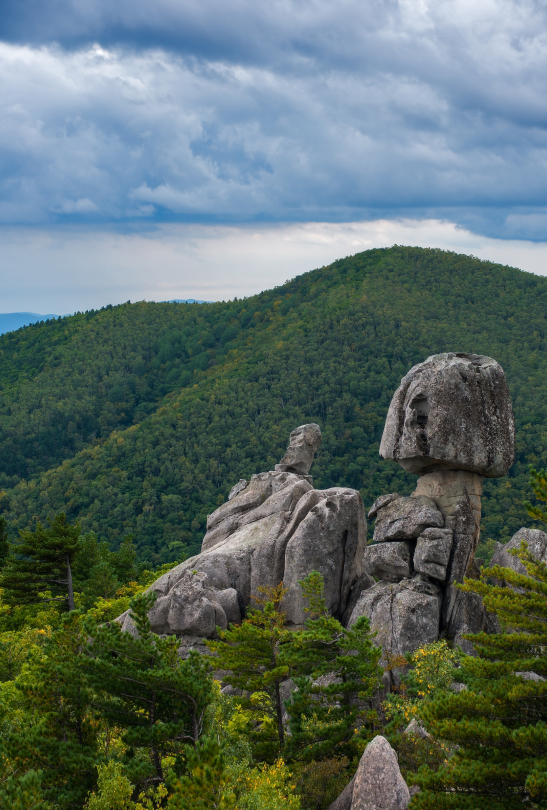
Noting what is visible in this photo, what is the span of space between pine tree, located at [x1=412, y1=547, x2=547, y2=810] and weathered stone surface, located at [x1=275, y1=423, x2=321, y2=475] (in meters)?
20.1

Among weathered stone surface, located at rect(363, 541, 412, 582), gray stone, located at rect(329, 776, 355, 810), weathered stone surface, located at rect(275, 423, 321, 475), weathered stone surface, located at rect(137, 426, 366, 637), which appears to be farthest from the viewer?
weathered stone surface, located at rect(275, 423, 321, 475)

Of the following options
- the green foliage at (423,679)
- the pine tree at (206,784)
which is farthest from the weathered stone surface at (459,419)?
the pine tree at (206,784)

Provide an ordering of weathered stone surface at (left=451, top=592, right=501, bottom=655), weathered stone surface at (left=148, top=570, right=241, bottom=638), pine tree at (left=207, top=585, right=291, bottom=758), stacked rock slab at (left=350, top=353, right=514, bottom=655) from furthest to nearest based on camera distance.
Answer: weathered stone surface at (left=148, top=570, right=241, bottom=638) < stacked rock slab at (left=350, top=353, right=514, bottom=655) < weathered stone surface at (left=451, top=592, right=501, bottom=655) < pine tree at (left=207, top=585, right=291, bottom=758)

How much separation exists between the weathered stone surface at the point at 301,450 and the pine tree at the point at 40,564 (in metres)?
13.3

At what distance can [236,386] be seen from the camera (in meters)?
113

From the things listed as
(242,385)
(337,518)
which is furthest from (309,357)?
(337,518)

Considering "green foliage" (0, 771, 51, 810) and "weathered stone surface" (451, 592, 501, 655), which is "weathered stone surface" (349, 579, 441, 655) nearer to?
"weathered stone surface" (451, 592, 501, 655)

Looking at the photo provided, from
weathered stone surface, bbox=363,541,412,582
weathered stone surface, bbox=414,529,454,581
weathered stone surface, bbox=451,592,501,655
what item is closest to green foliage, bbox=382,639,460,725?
weathered stone surface, bbox=451,592,501,655

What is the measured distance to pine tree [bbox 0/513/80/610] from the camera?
37594 mm

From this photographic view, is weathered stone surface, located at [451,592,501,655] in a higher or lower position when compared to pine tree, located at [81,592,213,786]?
lower

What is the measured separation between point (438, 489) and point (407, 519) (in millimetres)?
2082

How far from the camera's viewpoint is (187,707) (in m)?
16.8

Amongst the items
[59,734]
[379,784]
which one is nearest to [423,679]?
[379,784]

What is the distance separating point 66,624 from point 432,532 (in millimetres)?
14589
